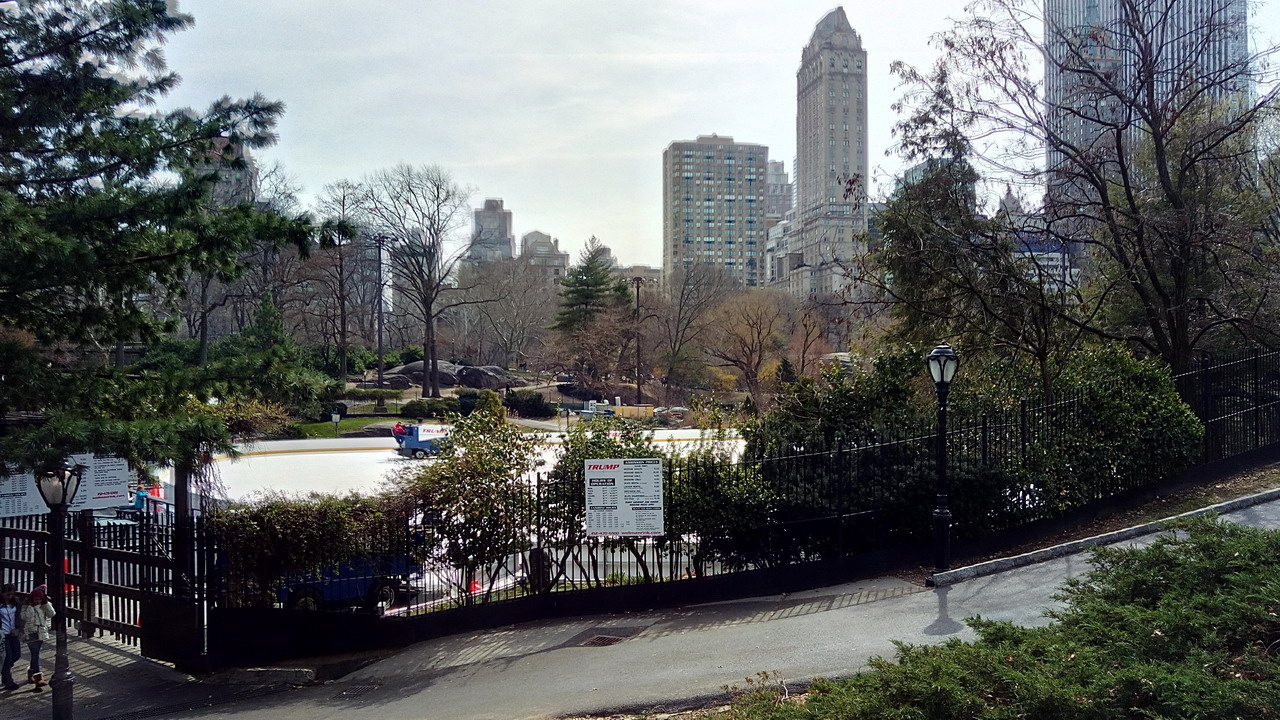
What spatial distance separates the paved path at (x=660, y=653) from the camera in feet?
27.3

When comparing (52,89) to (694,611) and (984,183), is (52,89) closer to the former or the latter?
(694,611)

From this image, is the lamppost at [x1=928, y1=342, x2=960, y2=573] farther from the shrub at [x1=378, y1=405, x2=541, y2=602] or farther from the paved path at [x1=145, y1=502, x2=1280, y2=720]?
the shrub at [x1=378, y1=405, x2=541, y2=602]

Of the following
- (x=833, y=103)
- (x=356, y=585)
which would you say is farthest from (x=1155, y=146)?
(x=833, y=103)

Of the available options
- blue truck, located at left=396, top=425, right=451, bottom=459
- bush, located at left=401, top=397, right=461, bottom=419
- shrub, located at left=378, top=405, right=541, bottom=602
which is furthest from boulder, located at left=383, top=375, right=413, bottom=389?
shrub, located at left=378, top=405, right=541, bottom=602

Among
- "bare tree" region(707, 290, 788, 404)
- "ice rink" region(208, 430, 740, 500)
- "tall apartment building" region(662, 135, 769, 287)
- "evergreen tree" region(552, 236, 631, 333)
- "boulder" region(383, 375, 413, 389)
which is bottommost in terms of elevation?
"ice rink" region(208, 430, 740, 500)

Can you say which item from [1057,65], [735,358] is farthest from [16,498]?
[735,358]

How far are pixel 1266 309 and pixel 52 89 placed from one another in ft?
71.4

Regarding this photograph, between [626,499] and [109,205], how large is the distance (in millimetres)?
6759

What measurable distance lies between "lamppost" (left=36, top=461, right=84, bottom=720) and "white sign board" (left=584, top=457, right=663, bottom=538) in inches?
232

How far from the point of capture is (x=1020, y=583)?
1072 centimetres

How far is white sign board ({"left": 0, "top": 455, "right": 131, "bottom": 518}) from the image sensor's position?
14.0 metres

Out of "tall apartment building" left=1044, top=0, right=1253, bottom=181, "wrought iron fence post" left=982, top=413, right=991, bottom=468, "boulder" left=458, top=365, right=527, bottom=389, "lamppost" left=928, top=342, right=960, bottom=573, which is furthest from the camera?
"boulder" left=458, top=365, right=527, bottom=389

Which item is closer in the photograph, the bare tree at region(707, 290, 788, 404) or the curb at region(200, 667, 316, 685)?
the curb at region(200, 667, 316, 685)

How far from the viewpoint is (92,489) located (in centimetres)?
1409
